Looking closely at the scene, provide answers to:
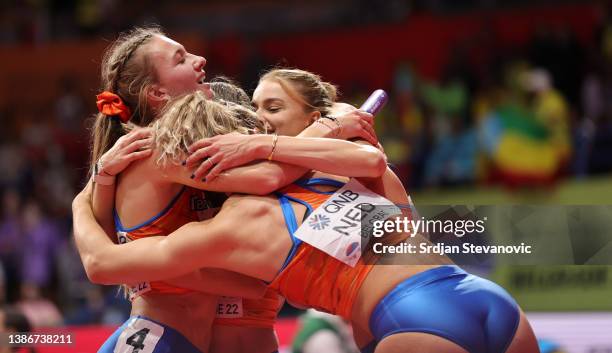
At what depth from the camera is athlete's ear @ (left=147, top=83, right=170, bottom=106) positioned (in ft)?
12.2

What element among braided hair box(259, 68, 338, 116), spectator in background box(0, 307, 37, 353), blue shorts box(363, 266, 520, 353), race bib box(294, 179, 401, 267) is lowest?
spectator in background box(0, 307, 37, 353)

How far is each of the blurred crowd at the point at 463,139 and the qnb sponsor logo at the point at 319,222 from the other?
519 centimetres

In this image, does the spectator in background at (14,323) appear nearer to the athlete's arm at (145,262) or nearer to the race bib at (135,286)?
the race bib at (135,286)

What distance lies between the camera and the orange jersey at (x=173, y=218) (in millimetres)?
3498

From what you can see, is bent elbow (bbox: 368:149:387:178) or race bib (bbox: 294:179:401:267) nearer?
race bib (bbox: 294:179:401:267)

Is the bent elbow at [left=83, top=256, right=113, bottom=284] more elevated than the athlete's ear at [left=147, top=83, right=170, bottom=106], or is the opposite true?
the athlete's ear at [left=147, top=83, right=170, bottom=106]

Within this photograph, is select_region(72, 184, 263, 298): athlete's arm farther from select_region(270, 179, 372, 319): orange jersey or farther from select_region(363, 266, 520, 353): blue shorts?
select_region(363, 266, 520, 353): blue shorts

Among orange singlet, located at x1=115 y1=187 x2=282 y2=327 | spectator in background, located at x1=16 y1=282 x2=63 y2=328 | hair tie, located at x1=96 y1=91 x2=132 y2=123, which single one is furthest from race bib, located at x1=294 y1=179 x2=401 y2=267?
spectator in background, located at x1=16 y1=282 x2=63 y2=328

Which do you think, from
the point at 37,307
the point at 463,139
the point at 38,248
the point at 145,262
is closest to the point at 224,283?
the point at 145,262

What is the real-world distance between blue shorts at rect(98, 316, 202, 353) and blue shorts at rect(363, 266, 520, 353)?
78 centimetres

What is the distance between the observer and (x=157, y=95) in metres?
3.72

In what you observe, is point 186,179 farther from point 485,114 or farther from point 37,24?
point 37,24

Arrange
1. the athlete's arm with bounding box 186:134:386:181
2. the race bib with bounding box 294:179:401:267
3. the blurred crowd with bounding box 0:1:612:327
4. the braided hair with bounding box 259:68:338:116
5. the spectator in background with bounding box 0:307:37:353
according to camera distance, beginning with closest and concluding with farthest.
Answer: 1. the race bib with bounding box 294:179:401:267
2. the athlete's arm with bounding box 186:134:386:181
3. the braided hair with bounding box 259:68:338:116
4. the spectator in background with bounding box 0:307:37:353
5. the blurred crowd with bounding box 0:1:612:327

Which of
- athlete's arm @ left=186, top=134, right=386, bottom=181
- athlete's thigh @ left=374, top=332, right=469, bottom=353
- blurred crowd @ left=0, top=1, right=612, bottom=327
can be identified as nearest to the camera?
athlete's thigh @ left=374, top=332, right=469, bottom=353
